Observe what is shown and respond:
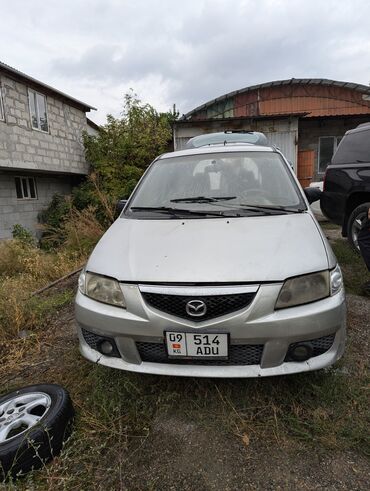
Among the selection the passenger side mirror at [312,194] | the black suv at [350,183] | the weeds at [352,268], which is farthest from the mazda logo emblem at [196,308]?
the black suv at [350,183]

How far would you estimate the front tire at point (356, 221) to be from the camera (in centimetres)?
424

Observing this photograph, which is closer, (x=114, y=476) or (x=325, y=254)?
(x=114, y=476)

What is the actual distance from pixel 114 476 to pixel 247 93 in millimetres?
20809

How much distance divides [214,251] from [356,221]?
349cm

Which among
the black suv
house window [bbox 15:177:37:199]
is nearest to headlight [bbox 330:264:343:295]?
the black suv

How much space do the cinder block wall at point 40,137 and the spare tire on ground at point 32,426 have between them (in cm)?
773

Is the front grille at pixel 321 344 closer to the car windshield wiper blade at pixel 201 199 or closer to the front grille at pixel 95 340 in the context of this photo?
the front grille at pixel 95 340

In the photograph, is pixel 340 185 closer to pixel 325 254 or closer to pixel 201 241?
pixel 325 254

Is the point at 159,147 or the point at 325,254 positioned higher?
the point at 159,147

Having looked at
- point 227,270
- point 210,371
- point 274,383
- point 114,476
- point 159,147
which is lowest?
point 114,476

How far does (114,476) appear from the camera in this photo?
1512mm

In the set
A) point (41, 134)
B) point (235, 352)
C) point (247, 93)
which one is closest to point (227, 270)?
point (235, 352)

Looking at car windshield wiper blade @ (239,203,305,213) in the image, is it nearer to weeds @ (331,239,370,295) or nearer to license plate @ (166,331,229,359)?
license plate @ (166,331,229,359)

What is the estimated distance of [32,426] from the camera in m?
1.57
